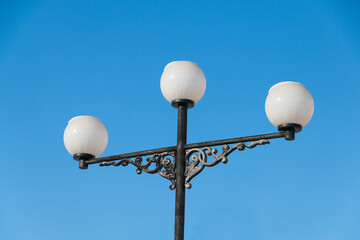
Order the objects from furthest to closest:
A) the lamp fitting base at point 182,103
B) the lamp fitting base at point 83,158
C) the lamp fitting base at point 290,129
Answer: the lamp fitting base at point 83,158
the lamp fitting base at point 182,103
the lamp fitting base at point 290,129

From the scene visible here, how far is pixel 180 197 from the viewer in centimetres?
429

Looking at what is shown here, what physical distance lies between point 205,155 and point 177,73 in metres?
0.77

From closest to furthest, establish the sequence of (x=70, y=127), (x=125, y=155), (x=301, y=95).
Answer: (x=301, y=95), (x=125, y=155), (x=70, y=127)

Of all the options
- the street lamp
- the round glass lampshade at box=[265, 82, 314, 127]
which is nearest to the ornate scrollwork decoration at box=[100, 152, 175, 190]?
the street lamp

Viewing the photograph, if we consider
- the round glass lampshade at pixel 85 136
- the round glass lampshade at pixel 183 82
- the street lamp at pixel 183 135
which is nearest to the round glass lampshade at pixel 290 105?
the street lamp at pixel 183 135

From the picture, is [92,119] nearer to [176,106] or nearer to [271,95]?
[176,106]

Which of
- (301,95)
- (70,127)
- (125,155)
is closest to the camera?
(301,95)

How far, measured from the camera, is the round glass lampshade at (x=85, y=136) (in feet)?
16.3

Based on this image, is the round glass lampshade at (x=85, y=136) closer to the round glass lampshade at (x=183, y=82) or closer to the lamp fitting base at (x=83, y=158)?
the lamp fitting base at (x=83, y=158)

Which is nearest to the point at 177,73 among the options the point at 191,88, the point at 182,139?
the point at 191,88

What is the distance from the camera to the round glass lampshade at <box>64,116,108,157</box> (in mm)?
4953

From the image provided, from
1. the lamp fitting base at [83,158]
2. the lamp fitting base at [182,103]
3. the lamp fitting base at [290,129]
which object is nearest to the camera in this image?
the lamp fitting base at [290,129]

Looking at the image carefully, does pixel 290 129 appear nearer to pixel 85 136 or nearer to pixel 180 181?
pixel 180 181

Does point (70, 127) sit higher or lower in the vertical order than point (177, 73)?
lower
